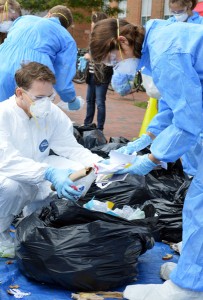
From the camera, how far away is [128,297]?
117 inches

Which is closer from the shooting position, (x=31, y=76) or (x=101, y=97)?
(x=31, y=76)

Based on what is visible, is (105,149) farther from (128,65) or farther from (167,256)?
(128,65)

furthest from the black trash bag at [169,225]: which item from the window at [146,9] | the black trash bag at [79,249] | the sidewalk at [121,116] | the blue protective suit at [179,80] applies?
the window at [146,9]

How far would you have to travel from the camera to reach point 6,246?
11.3 feet

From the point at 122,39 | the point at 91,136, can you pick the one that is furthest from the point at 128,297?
the point at 91,136

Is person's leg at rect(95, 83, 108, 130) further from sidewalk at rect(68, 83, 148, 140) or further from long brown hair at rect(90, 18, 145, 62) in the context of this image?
long brown hair at rect(90, 18, 145, 62)

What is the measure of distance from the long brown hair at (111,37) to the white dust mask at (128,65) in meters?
0.05

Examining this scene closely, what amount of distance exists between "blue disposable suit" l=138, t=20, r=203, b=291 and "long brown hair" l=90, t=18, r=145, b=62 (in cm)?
5

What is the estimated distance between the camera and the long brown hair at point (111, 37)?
2848 millimetres

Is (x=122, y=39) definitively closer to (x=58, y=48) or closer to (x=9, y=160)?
(x=9, y=160)

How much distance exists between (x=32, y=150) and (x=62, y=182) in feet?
1.51

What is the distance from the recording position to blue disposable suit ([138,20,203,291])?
2588mm

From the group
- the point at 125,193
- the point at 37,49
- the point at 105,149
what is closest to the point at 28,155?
the point at 125,193

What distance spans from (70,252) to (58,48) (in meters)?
2.29
